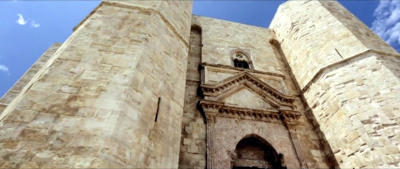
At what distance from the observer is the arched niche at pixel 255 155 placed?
16.5 ft

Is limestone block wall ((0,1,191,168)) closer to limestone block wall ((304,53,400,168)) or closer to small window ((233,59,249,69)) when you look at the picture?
small window ((233,59,249,69))

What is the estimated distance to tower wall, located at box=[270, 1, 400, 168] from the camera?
4.41 meters

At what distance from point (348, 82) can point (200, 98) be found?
421cm

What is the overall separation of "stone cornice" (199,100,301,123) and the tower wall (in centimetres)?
97

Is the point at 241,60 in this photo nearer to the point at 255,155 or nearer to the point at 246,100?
the point at 246,100

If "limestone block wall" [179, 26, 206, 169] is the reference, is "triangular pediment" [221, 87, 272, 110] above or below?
above

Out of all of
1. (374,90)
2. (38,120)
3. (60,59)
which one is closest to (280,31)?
(374,90)

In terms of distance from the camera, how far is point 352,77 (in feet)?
17.9

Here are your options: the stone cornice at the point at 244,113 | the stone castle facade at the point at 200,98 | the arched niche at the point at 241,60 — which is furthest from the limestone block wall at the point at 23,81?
the arched niche at the point at 241,60

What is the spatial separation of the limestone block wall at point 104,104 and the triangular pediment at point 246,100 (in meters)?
1.88

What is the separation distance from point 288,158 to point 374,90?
2793 millimetres

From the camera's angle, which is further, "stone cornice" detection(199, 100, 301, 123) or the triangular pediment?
the triangular pediment

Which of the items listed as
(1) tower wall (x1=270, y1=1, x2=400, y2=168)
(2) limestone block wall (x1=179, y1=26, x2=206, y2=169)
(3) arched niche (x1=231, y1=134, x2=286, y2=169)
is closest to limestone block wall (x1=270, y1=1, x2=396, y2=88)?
(1) tower wall (x1=270, y1=1, x2=400, y2=168)

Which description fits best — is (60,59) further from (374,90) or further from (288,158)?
(374,90)
